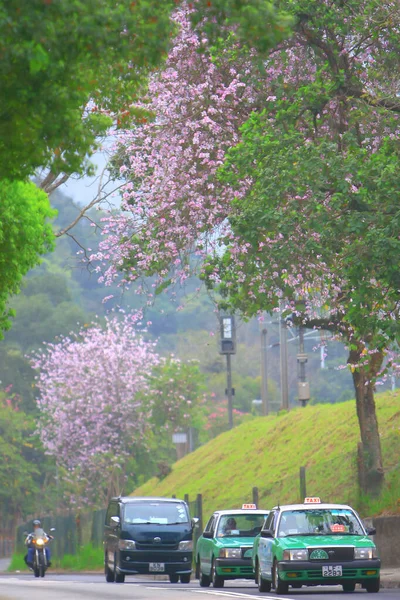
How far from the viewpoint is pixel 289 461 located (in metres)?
41.2

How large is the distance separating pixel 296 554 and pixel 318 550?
12.9 inches

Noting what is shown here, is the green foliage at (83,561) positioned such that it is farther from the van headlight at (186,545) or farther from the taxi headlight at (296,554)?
the taxi headlight at (296,554)

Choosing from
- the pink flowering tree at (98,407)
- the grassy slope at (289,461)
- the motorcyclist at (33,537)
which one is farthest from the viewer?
the pink flowering tree at (98,407)

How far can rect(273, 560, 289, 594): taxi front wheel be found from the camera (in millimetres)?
19500

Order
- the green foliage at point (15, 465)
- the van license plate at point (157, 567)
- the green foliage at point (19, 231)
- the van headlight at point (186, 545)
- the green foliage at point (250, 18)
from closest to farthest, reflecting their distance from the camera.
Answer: the green foliage at point (250, 18), the green foliage at point (19, 231), the van license plate at point (157, 567), the van headlight at point (186, 545), the green foliage at point (15, 465)

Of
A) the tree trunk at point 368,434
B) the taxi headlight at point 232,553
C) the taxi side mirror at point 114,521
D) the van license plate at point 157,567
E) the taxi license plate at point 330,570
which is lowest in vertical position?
the taxi license plate at point 330,570

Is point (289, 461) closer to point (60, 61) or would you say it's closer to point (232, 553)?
point (232, 553)

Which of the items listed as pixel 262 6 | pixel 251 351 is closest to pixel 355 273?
pixel 262 6

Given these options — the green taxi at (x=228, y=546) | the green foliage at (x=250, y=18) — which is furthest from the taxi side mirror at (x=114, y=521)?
the green foliage at (x=250, y=18)

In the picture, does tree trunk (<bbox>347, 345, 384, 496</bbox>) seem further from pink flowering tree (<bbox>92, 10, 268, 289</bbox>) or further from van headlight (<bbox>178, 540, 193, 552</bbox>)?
pink flowering tree (<bbox>92, 10, 268, 289</bbox>)

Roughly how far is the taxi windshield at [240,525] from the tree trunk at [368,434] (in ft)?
14.5

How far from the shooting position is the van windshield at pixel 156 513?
27.9 metres

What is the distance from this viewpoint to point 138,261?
26.4 m

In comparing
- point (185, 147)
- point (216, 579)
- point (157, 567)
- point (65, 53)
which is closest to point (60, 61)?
point (65, 53)
